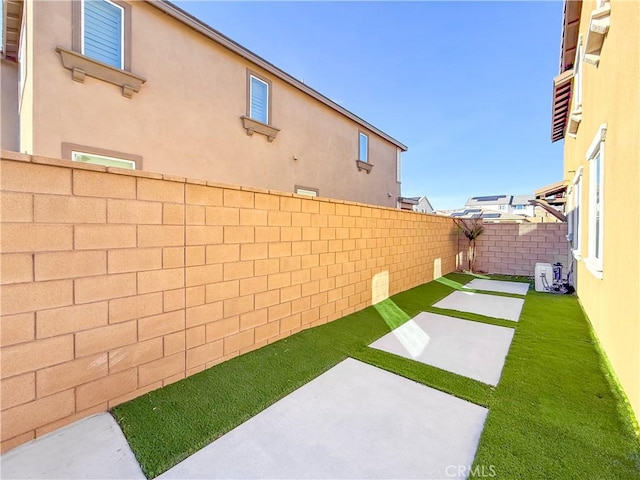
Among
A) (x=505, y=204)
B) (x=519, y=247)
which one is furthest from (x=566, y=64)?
(x=505, y=204)

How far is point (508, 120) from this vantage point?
1762 cm

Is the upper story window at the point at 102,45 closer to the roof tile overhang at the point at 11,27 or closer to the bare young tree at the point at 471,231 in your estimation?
the roof tile overhang at the point at 11,27

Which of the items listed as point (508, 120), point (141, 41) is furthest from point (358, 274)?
point (508, 120)

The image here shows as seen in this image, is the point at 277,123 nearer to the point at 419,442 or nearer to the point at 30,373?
the point at 30,373

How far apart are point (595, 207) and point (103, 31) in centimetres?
792

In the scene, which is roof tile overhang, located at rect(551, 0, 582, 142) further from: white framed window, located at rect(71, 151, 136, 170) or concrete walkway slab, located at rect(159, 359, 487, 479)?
white framed window, located at rect(71, 151, 136, 170)

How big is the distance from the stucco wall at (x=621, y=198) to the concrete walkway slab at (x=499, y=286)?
3.34 meters

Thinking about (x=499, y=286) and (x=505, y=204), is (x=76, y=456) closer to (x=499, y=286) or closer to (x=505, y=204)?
(x=499, y=286)

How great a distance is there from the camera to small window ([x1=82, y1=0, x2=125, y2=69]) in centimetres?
411

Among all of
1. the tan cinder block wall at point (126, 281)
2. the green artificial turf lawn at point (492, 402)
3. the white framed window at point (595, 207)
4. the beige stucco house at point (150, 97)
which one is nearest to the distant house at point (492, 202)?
the white framed window at point (595, 207)

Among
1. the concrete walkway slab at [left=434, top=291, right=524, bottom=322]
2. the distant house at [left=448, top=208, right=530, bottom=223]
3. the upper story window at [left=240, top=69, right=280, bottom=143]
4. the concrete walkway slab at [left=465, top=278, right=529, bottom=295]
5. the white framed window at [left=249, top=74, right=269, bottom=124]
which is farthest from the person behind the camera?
the distant house at [left=448, top=208, right=530, bottom=223]

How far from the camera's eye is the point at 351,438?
72.7 inches

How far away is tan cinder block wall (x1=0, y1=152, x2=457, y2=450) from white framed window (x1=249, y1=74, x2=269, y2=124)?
4.11 metres

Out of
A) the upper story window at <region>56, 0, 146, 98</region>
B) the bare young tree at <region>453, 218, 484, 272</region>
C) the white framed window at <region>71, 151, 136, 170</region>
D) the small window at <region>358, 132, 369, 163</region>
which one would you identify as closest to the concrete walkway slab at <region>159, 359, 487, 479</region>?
the white framed window at <region>71, 151, 136, 170</region>
